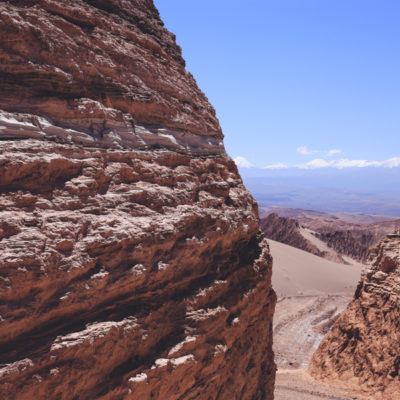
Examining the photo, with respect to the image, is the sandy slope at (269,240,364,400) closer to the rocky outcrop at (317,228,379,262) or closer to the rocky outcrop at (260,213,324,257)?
the rocky outcrop at (260,213,324,257)

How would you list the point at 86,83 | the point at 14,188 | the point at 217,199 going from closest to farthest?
the point at 14,188, the point at 86,83, the point at 217,199

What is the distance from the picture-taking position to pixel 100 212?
358 cm

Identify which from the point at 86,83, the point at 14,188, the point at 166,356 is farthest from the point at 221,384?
the point at 86,83

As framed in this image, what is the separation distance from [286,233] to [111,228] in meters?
49.5

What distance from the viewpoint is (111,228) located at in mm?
3521

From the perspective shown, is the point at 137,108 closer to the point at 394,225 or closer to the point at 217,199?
the point at 217,199

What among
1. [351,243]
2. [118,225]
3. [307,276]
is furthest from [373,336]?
[351,243]

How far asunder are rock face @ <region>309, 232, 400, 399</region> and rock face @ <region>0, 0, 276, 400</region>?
4.53m

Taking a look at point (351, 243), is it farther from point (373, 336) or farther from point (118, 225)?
point (118, 225)

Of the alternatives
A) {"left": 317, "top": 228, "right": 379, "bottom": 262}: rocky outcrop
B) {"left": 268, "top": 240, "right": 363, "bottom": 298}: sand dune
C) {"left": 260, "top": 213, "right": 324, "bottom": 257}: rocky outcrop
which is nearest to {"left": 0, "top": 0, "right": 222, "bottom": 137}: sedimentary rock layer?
{"left": 268, "top": 240, "right": 363, "bottom": 298}: sand dune

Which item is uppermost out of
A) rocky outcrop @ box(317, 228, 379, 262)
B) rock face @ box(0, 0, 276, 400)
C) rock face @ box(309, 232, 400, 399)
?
rock face @ box(0, 0, 276, 400)

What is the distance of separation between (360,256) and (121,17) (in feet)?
175

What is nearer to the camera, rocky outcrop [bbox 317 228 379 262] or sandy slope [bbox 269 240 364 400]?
sandy slope [bbox 269 240 364 400]

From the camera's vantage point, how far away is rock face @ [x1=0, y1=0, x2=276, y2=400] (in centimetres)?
300
